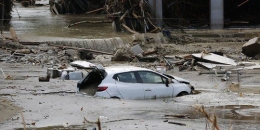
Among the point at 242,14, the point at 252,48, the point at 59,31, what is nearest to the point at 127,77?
the point at 252,48

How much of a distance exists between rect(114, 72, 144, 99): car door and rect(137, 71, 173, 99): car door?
183 millimetres

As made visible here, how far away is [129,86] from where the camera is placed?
16391 mm

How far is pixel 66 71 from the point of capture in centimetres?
2181

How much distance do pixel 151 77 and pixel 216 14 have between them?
65.8 feet

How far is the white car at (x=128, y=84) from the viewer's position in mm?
16094

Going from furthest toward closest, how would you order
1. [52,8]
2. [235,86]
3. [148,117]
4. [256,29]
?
[52,8] < [256,29] < [235,86] < [148,117]

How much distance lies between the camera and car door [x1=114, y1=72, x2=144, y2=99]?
1627 centimetres

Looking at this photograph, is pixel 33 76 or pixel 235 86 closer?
pixel 235 86

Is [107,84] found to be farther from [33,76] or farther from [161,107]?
[33,76]

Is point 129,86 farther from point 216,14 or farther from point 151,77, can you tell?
point 216,14

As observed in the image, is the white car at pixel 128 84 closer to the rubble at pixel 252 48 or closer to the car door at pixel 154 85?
the car door at pixel 154 85

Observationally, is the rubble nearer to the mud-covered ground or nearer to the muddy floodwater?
the mud-covered ground

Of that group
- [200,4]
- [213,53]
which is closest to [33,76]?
[213,53]

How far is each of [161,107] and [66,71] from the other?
7.20 m
